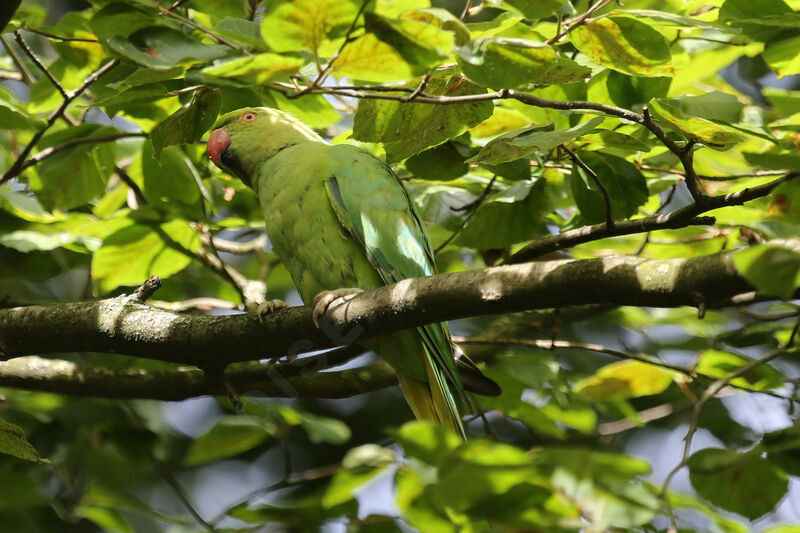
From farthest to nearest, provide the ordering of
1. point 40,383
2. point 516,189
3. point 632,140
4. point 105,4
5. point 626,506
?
1. point 40,383
2. point 516,189
3. point 632,140
4. point 105,4
5. point 626,506

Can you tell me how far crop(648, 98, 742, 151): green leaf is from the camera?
1871 millimetres

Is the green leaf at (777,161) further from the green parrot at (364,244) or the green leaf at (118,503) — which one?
the green leaf at (118,503)

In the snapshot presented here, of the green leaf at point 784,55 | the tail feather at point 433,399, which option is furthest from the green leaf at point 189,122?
the green leaf at point 784,55

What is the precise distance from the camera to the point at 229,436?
3.21 metres

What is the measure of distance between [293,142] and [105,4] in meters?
1.39

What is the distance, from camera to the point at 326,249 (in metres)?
2.90

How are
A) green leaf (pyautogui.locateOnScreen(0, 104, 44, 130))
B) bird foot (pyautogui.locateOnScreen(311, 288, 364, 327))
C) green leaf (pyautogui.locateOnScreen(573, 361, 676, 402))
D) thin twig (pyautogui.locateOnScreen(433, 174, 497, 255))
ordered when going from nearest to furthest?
bird foot (pyautogui.locateOnScreen(311, 288, 364, 327)), green leaf (pyautogui.locateOnScreen(0, 104, 44, 130)), thin twig (pyautogui.locateOnScreen(433, 174, 497, 255)), green leaf (pyautogui.locateOnScreen(573, 361, 676, 402))

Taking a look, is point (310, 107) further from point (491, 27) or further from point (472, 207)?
point (491, 27)

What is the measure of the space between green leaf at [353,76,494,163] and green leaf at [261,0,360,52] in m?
0.54

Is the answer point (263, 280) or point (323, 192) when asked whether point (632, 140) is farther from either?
point (263, 280)

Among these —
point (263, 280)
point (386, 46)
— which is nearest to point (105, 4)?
point (386, 46)

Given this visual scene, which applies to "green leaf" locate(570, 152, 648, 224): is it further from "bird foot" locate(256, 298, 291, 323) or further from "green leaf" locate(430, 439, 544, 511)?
"green leaf" locate(430, 439, 544, 511)

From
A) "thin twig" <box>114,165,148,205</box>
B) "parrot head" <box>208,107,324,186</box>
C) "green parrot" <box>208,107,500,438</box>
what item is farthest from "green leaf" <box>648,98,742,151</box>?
"thin twig" <box>114,165,148,205</box>

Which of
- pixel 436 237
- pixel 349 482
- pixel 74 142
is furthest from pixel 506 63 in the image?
pixel 74 142
